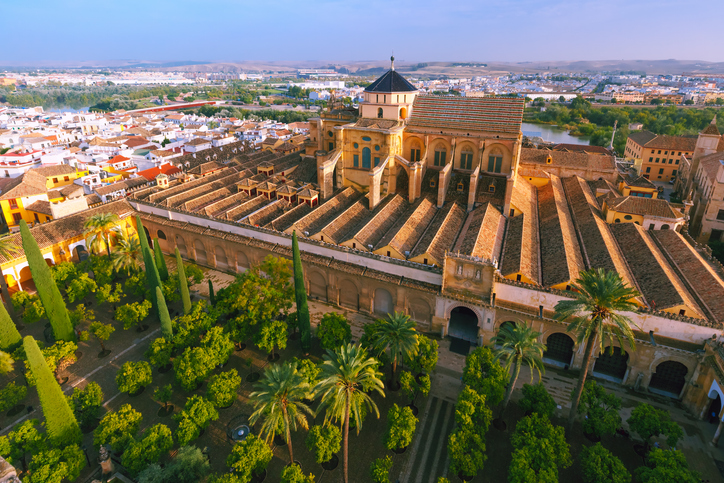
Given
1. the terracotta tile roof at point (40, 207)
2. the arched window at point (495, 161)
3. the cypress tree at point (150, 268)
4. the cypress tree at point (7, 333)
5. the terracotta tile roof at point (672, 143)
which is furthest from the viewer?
the terracotta tile roof at point (672, 143)

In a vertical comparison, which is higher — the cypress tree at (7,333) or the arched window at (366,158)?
the arched window at (366,158)

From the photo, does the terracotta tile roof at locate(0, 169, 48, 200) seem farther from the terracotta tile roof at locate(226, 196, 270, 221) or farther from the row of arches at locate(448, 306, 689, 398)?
the row of arches at locate(448, 306, 689, 398)

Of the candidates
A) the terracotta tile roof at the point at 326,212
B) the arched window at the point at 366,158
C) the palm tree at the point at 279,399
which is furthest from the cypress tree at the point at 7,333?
the arched window at the point at 366,158

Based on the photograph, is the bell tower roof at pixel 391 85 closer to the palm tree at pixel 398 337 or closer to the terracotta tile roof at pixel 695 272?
the terracotta tile roof at pixel 695 272

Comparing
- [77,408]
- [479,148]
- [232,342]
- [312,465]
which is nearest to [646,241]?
[479,148]

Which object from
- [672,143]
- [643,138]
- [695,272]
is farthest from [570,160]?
[643,138]

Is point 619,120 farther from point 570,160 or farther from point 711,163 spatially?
point 570,160
